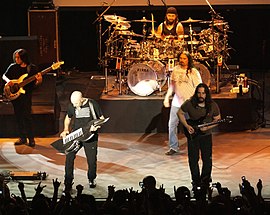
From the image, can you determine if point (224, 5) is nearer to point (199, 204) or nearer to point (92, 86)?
point (92, 86)

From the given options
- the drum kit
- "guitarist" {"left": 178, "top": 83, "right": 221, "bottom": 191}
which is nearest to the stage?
the drum kit

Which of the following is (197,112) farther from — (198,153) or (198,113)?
(198,153)

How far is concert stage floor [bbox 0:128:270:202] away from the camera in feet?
42.5

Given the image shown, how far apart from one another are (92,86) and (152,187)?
32.5ft

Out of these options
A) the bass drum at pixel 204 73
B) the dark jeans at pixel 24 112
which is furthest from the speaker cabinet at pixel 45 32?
the dark jeans at pixel 24 112

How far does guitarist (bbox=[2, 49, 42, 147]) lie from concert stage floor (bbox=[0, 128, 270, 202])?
41 cm

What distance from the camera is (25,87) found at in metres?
14.7

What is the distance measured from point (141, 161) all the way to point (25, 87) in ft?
7.61

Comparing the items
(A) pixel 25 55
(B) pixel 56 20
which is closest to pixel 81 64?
(B) pixel 56 20

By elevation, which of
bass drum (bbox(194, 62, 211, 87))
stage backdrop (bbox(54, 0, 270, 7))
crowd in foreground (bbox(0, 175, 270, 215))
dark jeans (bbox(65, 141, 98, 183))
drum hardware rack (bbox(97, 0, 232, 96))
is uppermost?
stage backdrop (bbox(54, 0, 270, 7))

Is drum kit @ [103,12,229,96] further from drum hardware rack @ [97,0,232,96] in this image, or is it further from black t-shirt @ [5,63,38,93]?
black t-shirt @ [5,63,38,93]

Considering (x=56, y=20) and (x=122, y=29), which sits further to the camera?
(x=56, y=20)

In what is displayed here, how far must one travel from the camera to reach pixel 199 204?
8.35 meters

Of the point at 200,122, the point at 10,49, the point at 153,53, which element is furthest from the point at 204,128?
the point at 10,49
